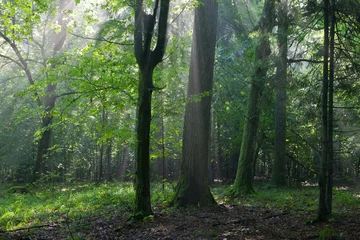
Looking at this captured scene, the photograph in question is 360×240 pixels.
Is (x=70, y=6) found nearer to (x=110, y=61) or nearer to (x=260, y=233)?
(x=110, y=61)

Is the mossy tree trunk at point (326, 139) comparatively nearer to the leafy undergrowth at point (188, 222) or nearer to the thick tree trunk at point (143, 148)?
the leafy undergrowth at point (188, 222)

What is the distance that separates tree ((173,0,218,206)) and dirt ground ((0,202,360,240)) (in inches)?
37.2

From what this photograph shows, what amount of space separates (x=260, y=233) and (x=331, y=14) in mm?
4943

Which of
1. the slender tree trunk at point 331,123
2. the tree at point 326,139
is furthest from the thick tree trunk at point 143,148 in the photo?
the slender tree trunk at point 331,123

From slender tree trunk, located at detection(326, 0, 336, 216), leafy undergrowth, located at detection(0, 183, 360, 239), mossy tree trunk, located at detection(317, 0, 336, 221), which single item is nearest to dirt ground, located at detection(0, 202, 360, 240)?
leafy undergrowth, located at detection(0, 183, 360, 239)

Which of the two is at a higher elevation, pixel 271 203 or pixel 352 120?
pixel 352 120

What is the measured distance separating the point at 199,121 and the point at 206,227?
357cm

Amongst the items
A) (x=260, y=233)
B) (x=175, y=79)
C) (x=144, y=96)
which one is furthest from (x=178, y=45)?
(x=260, y=233)

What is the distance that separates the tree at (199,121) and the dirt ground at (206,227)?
946mm

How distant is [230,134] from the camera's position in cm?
2228

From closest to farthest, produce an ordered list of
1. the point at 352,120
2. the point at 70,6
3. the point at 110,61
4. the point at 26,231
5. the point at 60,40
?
the point at 26,231
the point at 352,120
the point at 110,61
the point at 70,6
the point at 60,40

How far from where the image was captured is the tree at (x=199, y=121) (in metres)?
9.91

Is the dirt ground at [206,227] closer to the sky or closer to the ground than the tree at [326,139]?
closer to the ground

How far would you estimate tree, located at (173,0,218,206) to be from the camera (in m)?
9.91
